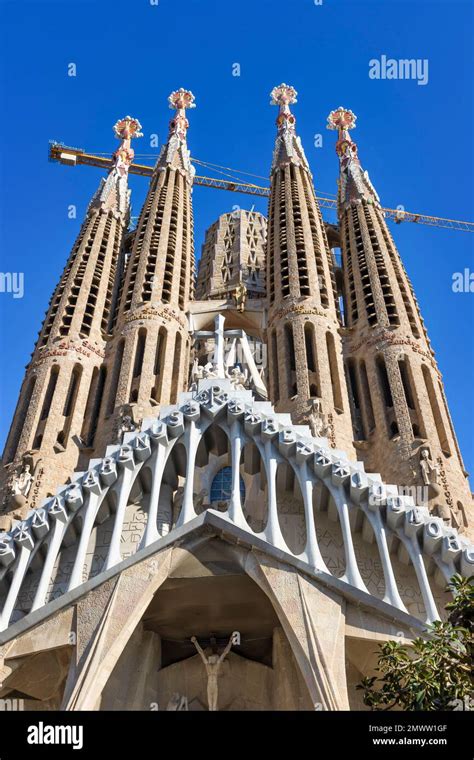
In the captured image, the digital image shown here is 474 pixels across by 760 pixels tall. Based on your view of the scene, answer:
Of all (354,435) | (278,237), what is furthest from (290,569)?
(278,237)

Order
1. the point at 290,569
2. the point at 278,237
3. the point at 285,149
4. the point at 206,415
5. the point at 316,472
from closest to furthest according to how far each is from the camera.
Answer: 1. the point at 290,569
2. the point at 316,472
3. the point at 206,415
4. the point at 278,237
5. the point at 285,149

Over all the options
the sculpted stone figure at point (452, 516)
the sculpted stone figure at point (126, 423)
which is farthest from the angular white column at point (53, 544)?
the sculpted stone figure at point (452, 516)

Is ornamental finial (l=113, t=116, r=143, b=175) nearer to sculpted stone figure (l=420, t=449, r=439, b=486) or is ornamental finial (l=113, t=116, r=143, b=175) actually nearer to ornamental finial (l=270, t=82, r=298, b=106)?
ornamental finial (l=270, t=82, r=298, b=106)

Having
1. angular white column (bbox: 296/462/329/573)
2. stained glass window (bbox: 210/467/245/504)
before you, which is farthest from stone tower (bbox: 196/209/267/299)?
angular white column (bbox: 296/462/329/573)

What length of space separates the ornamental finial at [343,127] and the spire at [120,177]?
9856mm

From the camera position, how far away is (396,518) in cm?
1577

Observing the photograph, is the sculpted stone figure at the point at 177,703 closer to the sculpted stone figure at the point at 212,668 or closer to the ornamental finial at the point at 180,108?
the sculpted stone figure at the point at 212,668

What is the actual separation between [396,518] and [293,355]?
1131 cm

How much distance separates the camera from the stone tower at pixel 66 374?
73.4 feet

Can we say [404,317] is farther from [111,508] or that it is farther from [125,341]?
[111,508]

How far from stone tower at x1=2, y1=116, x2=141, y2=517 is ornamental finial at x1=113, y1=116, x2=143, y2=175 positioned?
5386 millimetres

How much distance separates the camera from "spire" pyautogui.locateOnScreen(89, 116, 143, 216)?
115ft

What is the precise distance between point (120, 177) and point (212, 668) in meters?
26.2

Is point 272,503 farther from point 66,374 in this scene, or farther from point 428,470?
point 66,374
